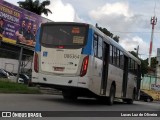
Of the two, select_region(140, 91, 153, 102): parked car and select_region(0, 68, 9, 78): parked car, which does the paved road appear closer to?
select_region(0, 68, 9, 78): parked car

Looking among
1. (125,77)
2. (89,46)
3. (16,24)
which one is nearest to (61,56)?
(89,46)

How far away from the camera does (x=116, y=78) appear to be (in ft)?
69.2

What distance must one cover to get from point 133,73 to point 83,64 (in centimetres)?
1066

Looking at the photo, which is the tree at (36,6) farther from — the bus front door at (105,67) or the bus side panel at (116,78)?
the bus front door at (105,67)

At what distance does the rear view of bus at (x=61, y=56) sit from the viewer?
16.4 m

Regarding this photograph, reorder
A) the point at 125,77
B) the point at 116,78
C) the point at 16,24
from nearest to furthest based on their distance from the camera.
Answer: the point at 116,78
the point at 125,77
the point at 16,24

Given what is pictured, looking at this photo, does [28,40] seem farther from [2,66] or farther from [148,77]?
[148,77]

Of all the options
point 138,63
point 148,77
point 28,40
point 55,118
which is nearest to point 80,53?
point 55,118

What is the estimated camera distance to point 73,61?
54.0 feet

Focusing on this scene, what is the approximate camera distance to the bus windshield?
16.7m

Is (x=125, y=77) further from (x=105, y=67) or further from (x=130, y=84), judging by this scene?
(x=105, y=67)

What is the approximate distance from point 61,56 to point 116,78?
207 inches

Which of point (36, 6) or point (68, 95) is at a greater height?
point (36, 6)

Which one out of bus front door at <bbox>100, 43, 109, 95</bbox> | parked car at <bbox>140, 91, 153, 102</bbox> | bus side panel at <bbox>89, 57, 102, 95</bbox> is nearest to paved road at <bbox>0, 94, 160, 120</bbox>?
bus side panel at <bbox>89, 57, 102, 95</bbox>
